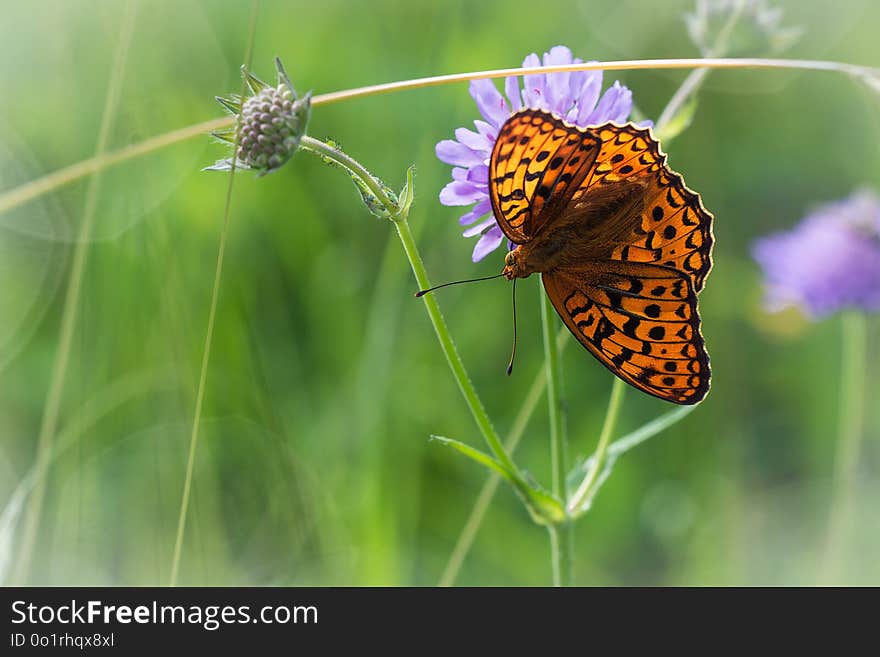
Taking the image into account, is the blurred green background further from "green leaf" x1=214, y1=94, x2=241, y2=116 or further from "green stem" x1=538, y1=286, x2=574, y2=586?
"green stem" x1=538, y1=286, x2=574, y2=586

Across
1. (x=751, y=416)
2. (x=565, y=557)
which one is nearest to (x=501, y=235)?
(x=565, y=557)

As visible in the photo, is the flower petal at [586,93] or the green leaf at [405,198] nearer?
the green leaf at [405,198]

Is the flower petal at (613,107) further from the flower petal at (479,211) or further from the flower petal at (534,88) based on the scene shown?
the flower petal at (479,211)

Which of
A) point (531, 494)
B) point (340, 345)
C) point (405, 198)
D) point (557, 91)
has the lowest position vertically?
point (531, 494)

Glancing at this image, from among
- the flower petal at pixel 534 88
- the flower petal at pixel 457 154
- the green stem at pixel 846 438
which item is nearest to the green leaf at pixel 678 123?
the flower petal at pixel 534 88

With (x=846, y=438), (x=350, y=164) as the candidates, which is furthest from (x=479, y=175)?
(x=846, y=438)

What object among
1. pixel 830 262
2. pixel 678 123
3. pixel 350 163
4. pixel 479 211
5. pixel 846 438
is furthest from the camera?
pixel 830 262

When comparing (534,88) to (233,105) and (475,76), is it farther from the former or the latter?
(233,105)
